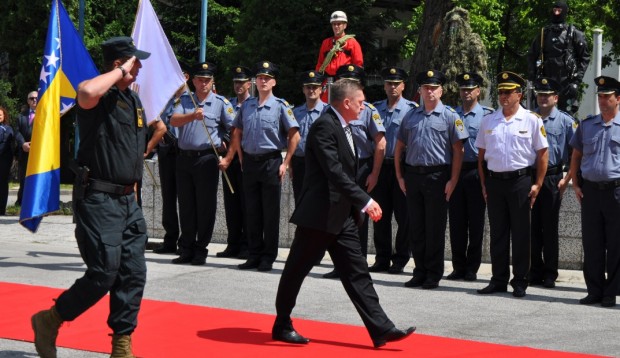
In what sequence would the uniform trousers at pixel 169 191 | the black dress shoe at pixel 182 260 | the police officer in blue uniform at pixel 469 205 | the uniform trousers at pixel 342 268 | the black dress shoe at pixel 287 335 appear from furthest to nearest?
the uniform trousers at pixel 169 191 < the black dress shoe at pixel 182 260 < the police officer in blue uniform at pixel 469 205 < the black dress shoe at pixel 287 335 < the uniform trousers at pixel 342 268

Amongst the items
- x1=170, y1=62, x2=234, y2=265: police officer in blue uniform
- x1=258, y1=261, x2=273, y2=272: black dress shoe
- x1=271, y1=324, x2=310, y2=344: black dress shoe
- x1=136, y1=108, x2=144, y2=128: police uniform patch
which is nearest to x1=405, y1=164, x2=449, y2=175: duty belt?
x1=258, y1=261, x2=273, y2=272: black dress shoe

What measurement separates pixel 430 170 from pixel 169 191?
3626mm

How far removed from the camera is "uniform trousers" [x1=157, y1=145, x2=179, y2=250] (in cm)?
1312

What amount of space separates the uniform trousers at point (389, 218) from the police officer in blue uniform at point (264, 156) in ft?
3.24

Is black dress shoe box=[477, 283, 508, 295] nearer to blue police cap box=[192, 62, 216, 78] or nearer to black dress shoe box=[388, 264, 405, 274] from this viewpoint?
black dress shoe box=[388, 264, 405, 274]

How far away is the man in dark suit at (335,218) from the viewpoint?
7727 mm

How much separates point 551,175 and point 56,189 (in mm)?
4702

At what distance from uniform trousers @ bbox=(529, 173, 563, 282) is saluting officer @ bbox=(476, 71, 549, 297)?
41 cm

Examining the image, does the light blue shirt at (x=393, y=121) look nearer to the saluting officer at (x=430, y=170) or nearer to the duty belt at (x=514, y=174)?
the saluting officer at (x=430, y=170)

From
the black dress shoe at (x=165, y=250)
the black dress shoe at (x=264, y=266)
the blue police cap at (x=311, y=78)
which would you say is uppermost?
the blue police cap at (x=311, y=78)

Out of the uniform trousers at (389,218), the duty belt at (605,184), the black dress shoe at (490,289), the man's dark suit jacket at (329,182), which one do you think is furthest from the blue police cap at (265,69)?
the man's dark suit jacket at (329,182)

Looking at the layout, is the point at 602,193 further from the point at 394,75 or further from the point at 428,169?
the point at 394,75

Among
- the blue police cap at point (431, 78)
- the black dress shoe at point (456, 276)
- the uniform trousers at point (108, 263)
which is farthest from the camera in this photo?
the black dress shoe at point (456, 276)

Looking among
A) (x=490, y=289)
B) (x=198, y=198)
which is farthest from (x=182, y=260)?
(x=490, y=289)
